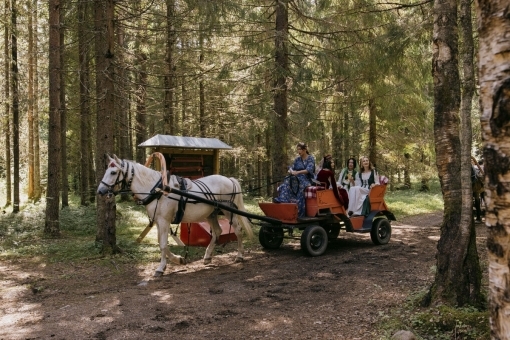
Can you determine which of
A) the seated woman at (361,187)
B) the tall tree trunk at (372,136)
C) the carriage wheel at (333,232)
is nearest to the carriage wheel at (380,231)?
the seated woman at (361,187)

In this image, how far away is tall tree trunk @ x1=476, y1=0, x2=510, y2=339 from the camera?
5.49ft

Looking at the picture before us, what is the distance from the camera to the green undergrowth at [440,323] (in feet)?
12.3

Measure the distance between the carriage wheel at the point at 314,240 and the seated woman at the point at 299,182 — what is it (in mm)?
406

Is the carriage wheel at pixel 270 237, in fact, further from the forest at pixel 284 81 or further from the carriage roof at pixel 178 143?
the carriage roof at pixel 178 143

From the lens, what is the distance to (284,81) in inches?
471

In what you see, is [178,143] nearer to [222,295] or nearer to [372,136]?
[222,295]

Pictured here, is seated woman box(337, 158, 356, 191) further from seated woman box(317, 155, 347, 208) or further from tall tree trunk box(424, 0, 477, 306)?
tall tree trunk box(424, 0, 477, 306)

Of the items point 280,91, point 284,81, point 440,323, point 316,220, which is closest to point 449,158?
point 440,323

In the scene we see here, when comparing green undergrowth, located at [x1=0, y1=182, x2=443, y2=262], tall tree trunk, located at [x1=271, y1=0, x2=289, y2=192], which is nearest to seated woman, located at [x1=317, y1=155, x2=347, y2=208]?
green undergrowth, located at [x1=0, y1=182, x2=443, y2=262]

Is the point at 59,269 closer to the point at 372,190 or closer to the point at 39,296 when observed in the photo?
the point at 39,296

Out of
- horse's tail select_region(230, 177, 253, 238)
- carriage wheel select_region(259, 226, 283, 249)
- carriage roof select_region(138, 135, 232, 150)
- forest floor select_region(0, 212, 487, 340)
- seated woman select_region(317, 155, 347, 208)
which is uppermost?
carriage roof select_region(138, 135, 232, 150)

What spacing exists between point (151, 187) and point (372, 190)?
15.6ft

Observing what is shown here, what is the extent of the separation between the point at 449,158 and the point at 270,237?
5546 mm

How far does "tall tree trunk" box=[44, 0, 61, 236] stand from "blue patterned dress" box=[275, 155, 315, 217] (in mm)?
6154
